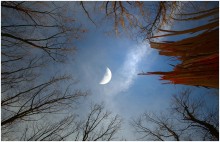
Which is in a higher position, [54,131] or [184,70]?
[54,131]

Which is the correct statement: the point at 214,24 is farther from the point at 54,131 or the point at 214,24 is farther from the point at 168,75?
the point at 54,131

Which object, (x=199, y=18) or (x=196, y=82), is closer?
(x=196, y=82)

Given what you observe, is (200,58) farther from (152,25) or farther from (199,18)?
(152,25)

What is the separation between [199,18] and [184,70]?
46cm

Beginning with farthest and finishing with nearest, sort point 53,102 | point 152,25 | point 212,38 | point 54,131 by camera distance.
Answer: point 54,131 < point 53,102 < point 152,25 < point 212,38

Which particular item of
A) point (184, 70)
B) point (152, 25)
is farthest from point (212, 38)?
point (152, 25)

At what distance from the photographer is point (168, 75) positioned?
4.95 ft

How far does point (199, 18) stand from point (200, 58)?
18.5 inches

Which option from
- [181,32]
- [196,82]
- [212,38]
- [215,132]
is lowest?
[196,82]

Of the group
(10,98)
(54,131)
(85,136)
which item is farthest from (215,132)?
(10,98)

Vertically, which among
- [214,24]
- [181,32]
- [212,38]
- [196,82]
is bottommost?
[196,82]

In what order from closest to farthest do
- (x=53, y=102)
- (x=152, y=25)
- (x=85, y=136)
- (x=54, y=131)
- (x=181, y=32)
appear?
1. (x=181, y=32)
2. (x=152, y=25)
3. (x=53, y=102)
4. (x=54, y=131)
5. (x=85, y=136)

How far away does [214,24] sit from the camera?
1387mm

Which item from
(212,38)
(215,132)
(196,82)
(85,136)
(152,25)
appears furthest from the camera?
(85,136)
